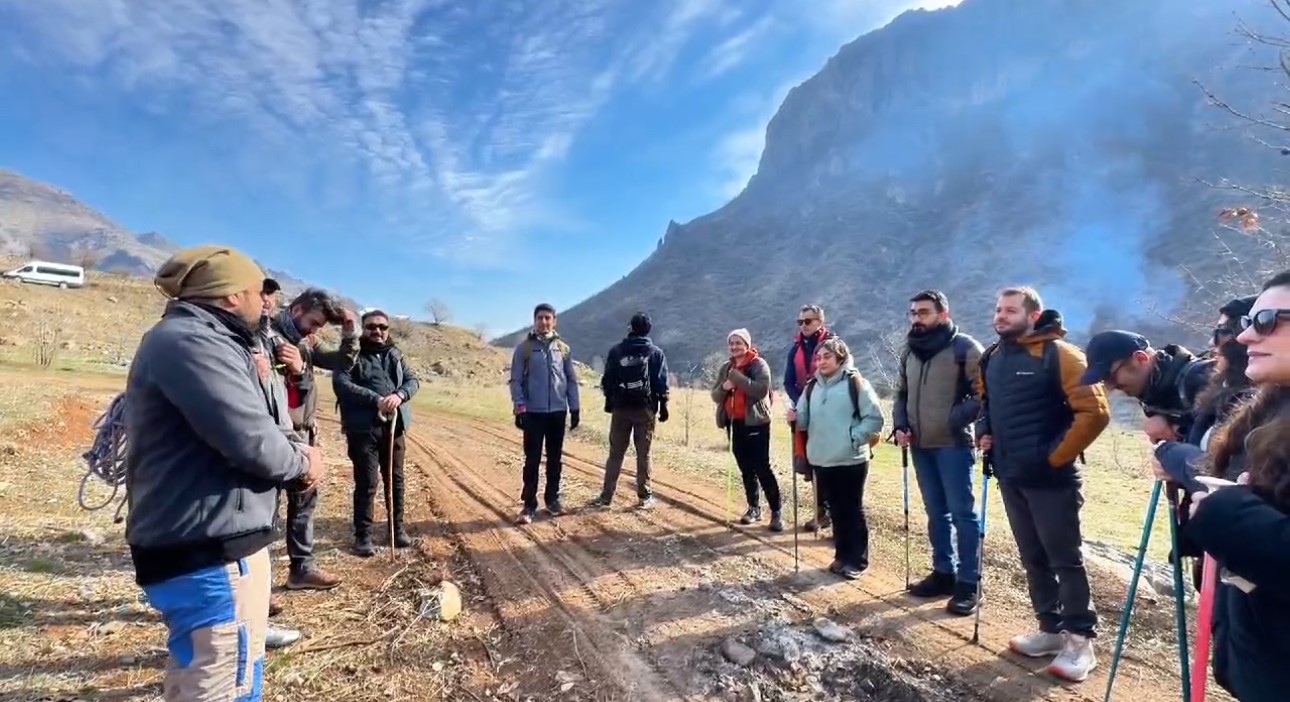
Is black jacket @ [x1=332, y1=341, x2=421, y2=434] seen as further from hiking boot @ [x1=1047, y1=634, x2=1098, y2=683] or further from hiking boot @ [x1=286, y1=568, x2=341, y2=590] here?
hiking boot @ [x1=1047, y1=634, x2=1098, y2=683]

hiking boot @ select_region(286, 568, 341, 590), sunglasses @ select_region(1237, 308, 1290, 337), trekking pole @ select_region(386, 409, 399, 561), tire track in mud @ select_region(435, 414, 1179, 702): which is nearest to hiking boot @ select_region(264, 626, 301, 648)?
hiking boot @ select_region(286, 568, 341, 590)

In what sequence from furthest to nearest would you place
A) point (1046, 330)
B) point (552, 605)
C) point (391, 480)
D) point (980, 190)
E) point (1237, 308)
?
point (980, 190) < point (391, 480) < point (552, 605) < point (1046, 330) < point (1237, 308)

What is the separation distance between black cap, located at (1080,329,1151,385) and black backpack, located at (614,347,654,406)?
4.77 m

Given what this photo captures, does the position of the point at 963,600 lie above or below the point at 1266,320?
below

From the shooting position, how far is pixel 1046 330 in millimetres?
3871

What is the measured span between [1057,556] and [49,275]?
5403cm

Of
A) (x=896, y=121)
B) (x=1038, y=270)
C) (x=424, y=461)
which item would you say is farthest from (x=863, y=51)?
(x=424, y=461)

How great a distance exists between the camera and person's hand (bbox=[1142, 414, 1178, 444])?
296cm

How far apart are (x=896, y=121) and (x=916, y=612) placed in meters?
156

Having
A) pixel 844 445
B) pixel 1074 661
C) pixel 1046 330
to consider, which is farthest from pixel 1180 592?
pixel 844 445

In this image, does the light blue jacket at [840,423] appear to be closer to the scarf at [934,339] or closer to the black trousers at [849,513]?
the black trousers at [849,513]

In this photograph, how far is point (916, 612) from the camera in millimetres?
4492

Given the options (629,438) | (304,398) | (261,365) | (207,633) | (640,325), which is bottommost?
(207,633)

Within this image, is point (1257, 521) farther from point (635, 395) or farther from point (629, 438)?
point (629, 438)
